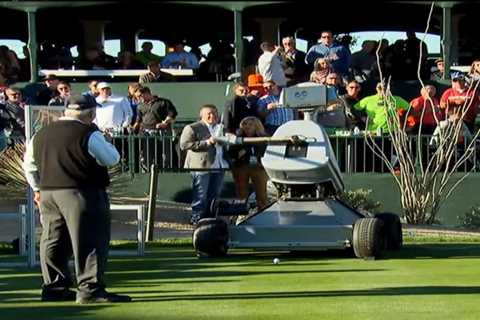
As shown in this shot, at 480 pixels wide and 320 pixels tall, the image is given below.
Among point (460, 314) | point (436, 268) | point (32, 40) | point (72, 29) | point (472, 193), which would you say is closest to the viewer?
point (460, 314)

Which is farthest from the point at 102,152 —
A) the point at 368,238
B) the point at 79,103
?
the point at 368,238

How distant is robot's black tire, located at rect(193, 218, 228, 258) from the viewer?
15516mm

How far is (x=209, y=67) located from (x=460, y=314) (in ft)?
53.9

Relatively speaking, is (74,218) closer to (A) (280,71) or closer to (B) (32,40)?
(A) (280,71)

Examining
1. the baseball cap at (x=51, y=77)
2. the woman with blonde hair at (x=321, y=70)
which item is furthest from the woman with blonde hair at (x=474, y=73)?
the baseball cap at (x=51, y=77)

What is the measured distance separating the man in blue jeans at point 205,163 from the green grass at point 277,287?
2.77 m

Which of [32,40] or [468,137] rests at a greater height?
[32,40]

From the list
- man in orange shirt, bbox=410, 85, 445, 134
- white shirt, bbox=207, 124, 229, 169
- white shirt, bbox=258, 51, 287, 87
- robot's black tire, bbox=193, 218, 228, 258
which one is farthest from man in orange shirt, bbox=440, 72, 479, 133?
robot's black tire, bbox=193, 218, 228, 258

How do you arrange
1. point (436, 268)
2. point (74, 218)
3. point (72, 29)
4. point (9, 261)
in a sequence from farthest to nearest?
1. point (72, 29)
2. point (9, 261)
3. point (436, 268)
4. point (74, 218)

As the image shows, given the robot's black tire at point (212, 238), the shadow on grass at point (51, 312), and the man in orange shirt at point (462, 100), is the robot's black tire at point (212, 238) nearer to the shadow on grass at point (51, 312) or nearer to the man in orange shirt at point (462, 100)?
the shadow on grass at point (51, 312)

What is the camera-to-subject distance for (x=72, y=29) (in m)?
28.1

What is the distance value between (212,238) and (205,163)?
419 cm

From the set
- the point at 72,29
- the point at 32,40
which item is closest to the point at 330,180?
the point at 32,40

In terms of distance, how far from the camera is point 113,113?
22484mm
